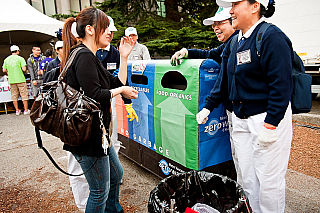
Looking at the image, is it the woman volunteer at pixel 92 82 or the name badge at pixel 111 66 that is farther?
the name badge at pixel 111 66

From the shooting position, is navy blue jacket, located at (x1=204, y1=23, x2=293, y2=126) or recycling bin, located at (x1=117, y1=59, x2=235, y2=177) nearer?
navy blue jacket, located at (x1=204, y1=23, x2=293, y2=126)

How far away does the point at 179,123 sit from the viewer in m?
2.40

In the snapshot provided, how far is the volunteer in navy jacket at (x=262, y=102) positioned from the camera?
60.2 inches

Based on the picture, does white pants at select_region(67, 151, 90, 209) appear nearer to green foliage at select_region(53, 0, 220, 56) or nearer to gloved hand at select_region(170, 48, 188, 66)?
gloved hand at select_region(170, 48, 188, 66)

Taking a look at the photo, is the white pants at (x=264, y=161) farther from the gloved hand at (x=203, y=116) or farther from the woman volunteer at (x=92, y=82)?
the woman volunteer at (x=92, y=82)

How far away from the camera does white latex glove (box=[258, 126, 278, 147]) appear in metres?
1.56

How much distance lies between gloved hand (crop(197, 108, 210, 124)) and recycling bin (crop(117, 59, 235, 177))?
115 mm

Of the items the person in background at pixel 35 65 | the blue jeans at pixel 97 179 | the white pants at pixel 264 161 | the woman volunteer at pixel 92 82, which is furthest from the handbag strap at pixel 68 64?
the person in background at pixel 35 65

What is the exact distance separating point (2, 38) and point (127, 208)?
15113 millimetres

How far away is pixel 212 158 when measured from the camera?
7.63 feet

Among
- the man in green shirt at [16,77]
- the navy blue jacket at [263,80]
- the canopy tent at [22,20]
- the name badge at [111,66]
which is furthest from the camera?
the canopy tent at [22,20]

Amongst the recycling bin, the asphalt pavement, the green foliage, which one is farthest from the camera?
the green foliage

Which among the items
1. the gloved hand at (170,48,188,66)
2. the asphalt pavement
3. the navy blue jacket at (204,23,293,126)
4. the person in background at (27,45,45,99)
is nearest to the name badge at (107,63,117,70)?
the gloved hand at (170,48,188,66)

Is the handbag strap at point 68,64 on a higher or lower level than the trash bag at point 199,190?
higher
